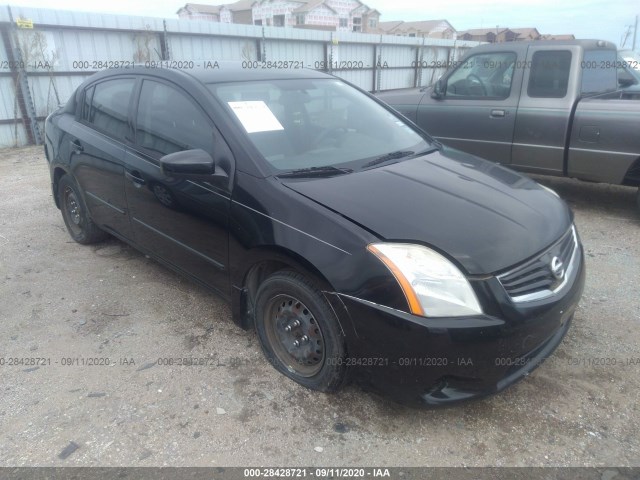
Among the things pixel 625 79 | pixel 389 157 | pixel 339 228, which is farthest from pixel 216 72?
pixel 625 79

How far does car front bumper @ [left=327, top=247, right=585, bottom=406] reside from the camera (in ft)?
6.75

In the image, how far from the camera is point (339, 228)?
87.8 inches

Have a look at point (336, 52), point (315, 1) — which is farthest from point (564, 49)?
point (315, 1)

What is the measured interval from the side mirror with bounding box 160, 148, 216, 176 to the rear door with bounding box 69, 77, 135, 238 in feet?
3.29

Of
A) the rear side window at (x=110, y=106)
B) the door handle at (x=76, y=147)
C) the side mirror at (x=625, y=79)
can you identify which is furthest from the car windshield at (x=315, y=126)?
the side mirror at (x=625, y=79)

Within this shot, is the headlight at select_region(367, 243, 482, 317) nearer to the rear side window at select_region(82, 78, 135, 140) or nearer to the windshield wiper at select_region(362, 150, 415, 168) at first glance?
the windshield wiper at select_region(362, 150, 415, 168)

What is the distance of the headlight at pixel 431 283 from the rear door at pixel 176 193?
1.09 meters

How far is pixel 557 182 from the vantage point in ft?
21.6

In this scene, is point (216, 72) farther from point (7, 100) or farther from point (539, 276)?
point (7, 100)

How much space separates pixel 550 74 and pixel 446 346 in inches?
177

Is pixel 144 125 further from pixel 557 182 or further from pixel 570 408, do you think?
pixel 557 182

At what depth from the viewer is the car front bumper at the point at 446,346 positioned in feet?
6.75

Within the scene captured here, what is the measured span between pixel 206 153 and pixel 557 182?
5.55 metres

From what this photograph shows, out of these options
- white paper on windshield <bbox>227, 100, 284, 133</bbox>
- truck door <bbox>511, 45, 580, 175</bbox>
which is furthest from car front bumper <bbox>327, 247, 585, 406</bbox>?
truck door <bbox>511, 45, 580, 175</bbox>
